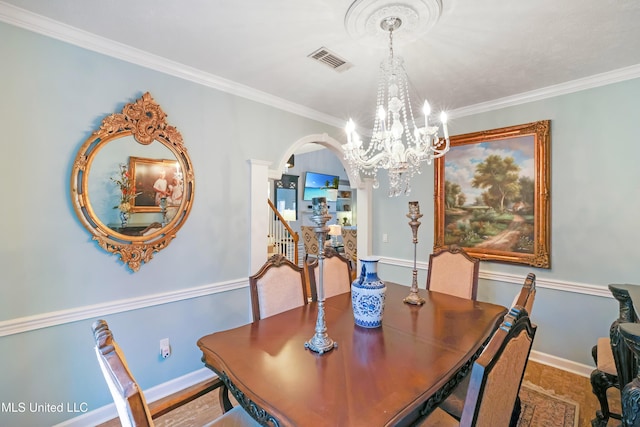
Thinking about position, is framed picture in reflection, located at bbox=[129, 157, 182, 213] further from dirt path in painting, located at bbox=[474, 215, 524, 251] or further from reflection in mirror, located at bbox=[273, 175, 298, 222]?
reflection in mirror, located at bbox=[273, 175, 298, 222]

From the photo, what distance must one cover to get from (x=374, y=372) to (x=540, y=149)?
9.20 ft

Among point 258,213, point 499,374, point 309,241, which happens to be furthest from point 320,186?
point 499,374

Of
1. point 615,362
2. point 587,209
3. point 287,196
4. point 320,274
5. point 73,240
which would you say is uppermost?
point 287,196

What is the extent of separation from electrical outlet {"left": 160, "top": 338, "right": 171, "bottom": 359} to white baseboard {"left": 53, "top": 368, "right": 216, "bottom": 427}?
228 millimetres

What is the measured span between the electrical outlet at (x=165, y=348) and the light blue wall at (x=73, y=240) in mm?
38

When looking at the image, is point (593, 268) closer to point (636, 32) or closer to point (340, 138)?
point (636, 32)

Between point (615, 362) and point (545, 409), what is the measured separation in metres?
0.72

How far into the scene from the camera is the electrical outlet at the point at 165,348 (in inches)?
89.1

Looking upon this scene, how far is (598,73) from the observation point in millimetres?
2434

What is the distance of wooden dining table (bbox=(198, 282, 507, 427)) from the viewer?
97cm

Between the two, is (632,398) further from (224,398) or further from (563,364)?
(563,364)

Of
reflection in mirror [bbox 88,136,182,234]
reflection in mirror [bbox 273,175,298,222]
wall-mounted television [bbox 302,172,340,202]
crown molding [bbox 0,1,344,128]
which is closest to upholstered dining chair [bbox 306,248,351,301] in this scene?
reflection in mirror [bbox 88,136,182,234]

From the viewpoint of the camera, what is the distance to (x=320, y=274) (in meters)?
1.33

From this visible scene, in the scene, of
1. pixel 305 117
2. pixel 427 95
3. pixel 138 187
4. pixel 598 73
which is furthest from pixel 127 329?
pixel 598 73
